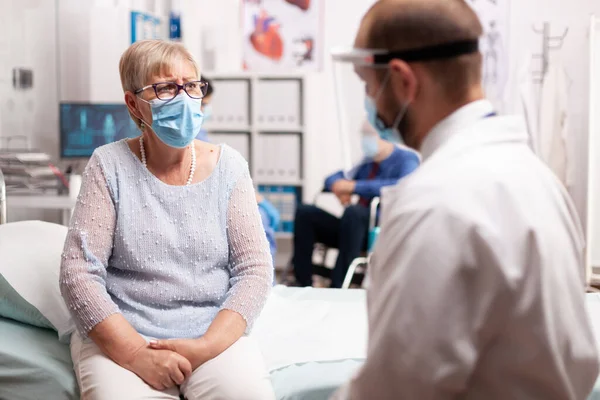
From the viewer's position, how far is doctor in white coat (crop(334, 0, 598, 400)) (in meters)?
0.86

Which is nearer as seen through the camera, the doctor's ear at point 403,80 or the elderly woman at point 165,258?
the doctor's ear at point 403,80

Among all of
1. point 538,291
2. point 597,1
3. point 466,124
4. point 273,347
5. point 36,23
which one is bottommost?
point 273,347

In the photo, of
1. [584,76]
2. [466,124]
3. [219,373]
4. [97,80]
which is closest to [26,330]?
[219,373]

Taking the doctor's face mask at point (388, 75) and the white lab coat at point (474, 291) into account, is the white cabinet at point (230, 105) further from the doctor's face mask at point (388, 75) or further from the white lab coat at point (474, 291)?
the white lab coat at point (474, 291)

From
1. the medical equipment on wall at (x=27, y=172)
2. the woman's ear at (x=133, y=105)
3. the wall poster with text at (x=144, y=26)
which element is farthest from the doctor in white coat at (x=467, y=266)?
the wall poster with text at (x=144, y=26)

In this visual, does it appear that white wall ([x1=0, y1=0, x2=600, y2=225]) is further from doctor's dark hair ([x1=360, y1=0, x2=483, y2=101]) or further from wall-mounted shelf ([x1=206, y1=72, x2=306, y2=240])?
doctor's dark hair ([x1=360, y1=0, x2=483, y2=101])

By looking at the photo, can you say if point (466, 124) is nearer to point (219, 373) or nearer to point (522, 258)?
point (522, 258)

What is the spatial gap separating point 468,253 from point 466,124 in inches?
8.4

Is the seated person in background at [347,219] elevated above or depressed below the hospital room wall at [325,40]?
below

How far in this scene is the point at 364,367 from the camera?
924 mm

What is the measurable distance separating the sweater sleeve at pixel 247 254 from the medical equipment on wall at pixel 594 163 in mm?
3464

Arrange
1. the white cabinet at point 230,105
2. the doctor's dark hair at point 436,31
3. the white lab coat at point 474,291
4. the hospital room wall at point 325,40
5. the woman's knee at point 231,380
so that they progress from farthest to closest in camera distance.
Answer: the hospital room wall at point 325,40
the white cabinet at point 230,105
the woman's knee at point 231,380
the doctor's dark hair at point 436,31
the white lab coat at point 474,291

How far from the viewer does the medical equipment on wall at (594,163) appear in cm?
486

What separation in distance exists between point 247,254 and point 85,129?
7.43 ft
